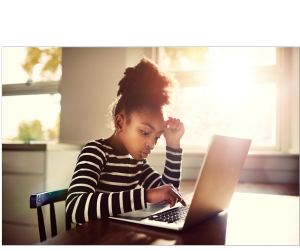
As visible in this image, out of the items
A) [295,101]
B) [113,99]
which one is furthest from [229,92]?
[113,99]

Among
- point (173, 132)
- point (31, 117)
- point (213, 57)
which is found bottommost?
point (173, 132)

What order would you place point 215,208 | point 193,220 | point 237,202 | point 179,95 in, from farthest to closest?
point 179,95, point 237,202, point 215,208, point 193,220

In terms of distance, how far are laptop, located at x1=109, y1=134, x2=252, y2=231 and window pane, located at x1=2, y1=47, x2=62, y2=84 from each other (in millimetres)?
1998

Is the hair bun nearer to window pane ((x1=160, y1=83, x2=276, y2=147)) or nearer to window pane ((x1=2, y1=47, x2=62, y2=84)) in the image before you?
window pane ((x1=160, y1=83, x2=276, y2=147))

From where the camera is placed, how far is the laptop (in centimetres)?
54

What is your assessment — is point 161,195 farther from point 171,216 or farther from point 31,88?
point 31,88

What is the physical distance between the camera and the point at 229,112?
2.00m

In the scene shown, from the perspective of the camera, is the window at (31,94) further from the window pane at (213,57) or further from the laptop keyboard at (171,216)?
the laptop keyboard at (171,216)

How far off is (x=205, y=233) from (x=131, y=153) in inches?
17.5
